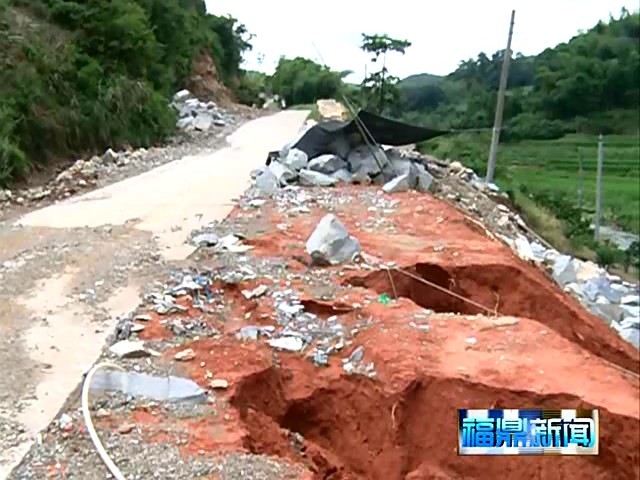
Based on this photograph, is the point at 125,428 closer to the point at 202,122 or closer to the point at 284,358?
the point at 284,358

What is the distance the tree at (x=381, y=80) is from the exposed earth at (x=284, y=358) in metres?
19.8

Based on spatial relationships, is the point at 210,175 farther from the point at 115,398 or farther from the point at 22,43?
the point at 115,398

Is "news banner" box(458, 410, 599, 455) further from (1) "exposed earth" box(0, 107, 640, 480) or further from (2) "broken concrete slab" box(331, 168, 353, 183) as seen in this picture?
(2) "broken concrete slab" box(331, 168, 353, 183)

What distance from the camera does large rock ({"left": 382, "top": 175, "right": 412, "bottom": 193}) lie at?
1188 cm

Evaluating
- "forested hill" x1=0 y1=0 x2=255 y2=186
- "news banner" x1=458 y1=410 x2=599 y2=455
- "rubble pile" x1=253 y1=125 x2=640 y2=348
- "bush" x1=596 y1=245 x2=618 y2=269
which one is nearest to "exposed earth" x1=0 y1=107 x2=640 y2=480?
"news banner" x1=458 y1=410 x2=599 y2=455

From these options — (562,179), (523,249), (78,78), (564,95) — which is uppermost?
(78,78)

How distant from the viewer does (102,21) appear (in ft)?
60.1

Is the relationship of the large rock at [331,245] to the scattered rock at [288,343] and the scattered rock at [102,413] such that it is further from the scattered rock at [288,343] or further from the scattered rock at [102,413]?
the scattered rock at [102,413]

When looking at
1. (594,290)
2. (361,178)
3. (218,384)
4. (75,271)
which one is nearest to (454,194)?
(361,178)

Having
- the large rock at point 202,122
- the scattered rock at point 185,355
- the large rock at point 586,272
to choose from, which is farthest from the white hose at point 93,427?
the large rock at point 202,122

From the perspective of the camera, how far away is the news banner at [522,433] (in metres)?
4.41

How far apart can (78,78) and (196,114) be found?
7.75 meters

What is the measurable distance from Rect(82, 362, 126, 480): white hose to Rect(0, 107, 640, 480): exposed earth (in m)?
0.05

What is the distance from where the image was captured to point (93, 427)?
4160mm
